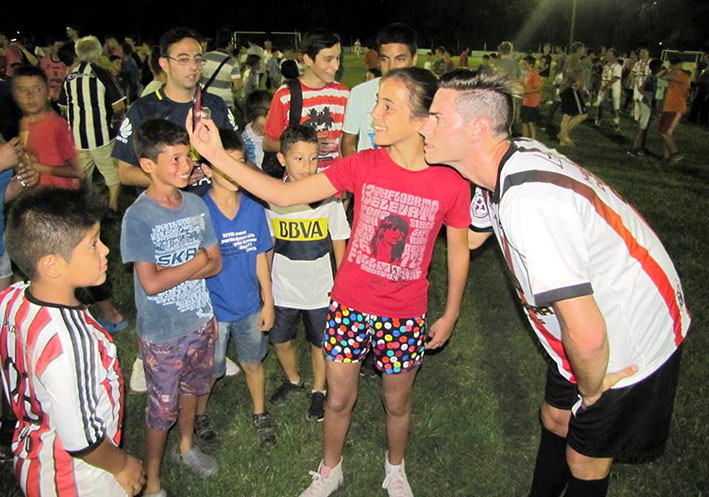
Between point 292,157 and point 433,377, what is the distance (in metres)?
2.16

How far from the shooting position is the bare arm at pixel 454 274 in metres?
3.05

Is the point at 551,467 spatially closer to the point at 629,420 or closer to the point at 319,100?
the point at 629,420

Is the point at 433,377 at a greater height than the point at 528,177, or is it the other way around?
the point at 528,177

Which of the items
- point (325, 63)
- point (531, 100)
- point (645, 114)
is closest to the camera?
point (325, 63)

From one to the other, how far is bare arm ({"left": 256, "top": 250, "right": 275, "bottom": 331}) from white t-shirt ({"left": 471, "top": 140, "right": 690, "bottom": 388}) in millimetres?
1581

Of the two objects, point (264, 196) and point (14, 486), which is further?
point (14, 486)

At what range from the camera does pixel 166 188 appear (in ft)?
10.2

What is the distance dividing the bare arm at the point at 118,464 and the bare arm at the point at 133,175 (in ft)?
6.27

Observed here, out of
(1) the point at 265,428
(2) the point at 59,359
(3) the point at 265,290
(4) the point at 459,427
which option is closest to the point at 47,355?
(2) the point at 59,359

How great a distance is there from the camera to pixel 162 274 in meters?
3.04

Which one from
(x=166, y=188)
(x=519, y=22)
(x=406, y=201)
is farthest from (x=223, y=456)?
(x=519, y=22)

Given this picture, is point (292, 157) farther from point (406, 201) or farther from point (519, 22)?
point (519, 22)

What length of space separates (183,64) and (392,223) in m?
1.98

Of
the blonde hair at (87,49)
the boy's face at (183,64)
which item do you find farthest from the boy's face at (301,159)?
the blonde hair at (87,49)
